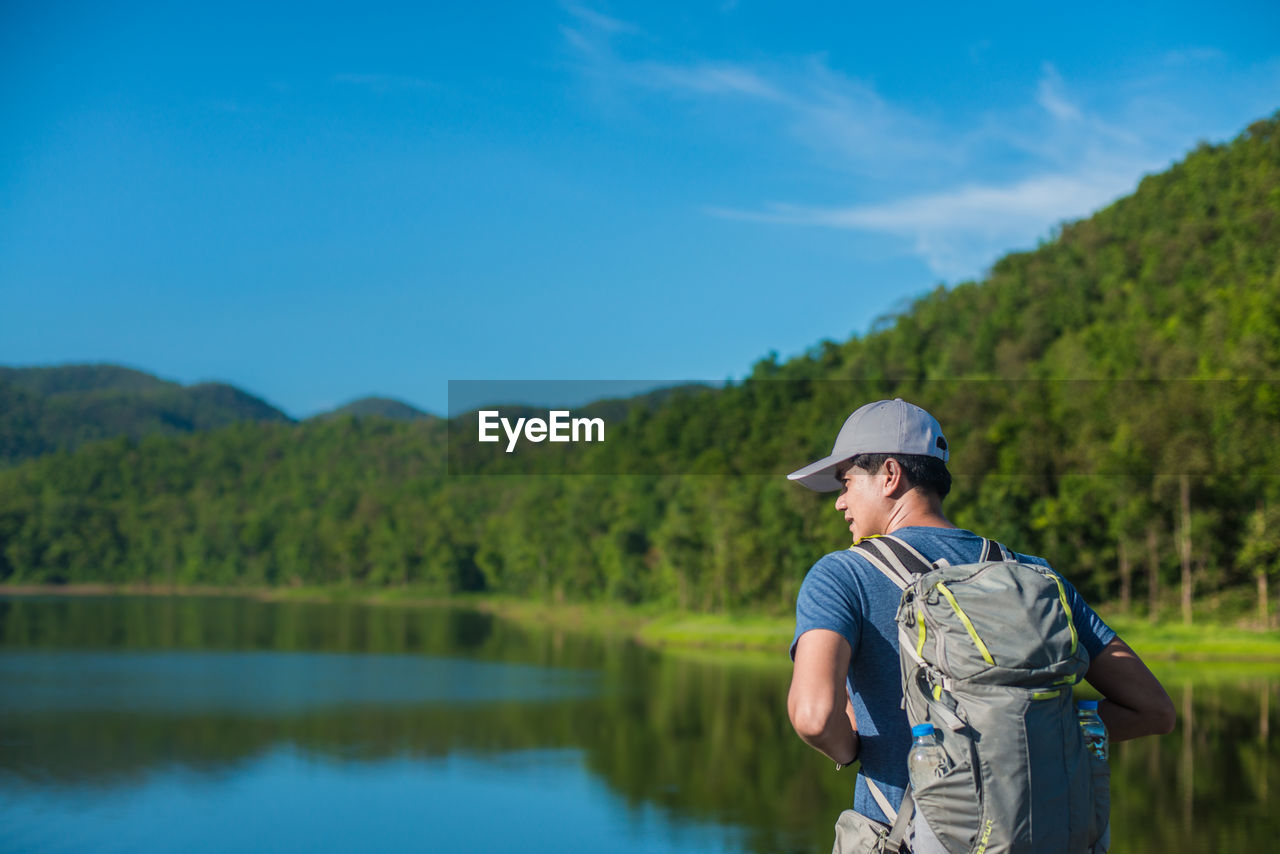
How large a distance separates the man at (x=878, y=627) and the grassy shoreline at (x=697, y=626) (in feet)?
92.1

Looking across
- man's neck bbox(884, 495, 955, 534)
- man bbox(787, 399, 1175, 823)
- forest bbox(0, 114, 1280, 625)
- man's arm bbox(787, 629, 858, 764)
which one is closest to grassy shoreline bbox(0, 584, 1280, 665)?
forest bbox(0, 114, 1280, 625)

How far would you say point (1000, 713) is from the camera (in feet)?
5.92

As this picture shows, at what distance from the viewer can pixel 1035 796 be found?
5.93ft

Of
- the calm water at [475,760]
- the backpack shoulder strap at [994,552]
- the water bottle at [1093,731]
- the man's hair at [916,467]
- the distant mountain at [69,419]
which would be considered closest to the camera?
the water bottle at [1093,731]

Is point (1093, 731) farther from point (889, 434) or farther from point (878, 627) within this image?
point (889, 434)

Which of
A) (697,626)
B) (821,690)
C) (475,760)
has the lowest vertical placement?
(697,626)

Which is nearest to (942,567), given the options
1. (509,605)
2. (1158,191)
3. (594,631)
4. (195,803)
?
(195,803)

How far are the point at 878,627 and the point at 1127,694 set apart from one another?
1.83 ft

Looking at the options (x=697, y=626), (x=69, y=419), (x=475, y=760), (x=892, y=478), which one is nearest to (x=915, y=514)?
(x=892, y=478)

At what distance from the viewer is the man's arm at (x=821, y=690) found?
6.22 feet

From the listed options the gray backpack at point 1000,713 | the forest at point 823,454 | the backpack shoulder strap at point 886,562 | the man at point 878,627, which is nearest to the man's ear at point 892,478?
the man at point 878,627

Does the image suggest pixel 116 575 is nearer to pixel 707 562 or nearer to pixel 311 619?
pixel 311 619

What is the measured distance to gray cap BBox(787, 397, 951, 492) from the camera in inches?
86.0

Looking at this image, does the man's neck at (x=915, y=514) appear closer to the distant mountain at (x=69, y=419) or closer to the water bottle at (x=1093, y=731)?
the water bottle at (x=1093, y=731)
